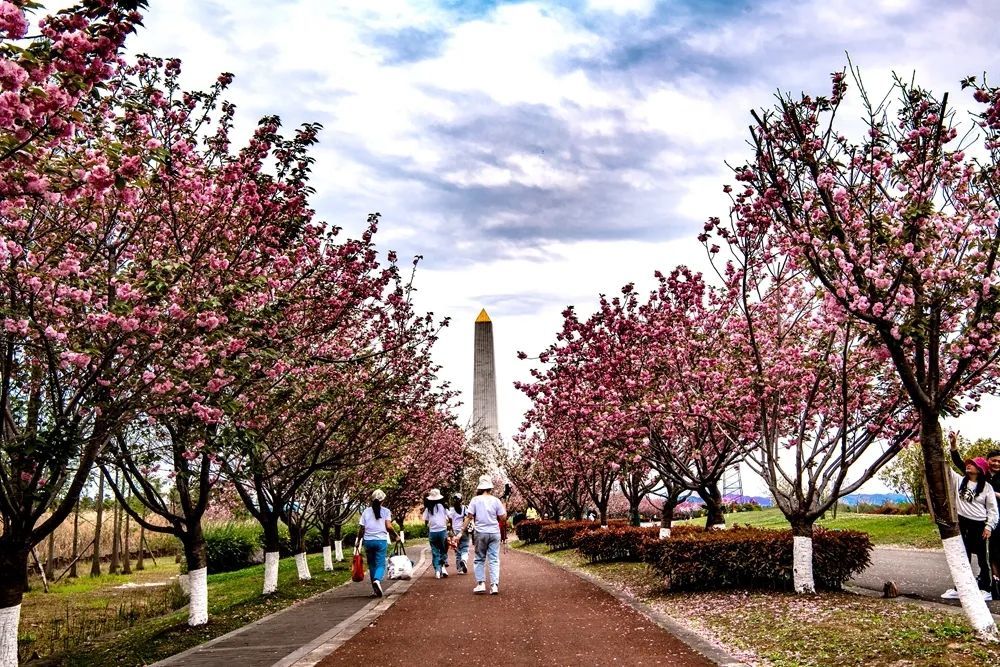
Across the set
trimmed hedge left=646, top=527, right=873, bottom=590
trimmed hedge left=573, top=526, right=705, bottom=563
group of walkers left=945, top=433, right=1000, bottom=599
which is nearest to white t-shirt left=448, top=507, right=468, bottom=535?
trimmed hedge left=573, top=526, right=705, bottom=563

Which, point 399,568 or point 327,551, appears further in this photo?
point 327,551

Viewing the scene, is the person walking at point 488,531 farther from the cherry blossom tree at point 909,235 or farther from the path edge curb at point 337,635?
the cherry blossom tree at point 909,235

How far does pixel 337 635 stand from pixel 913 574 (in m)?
10.5

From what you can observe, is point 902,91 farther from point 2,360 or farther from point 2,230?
point 2,360

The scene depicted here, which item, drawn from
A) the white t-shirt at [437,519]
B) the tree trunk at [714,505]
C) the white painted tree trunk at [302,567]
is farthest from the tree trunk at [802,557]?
the white painted tree trunk at [302,567]

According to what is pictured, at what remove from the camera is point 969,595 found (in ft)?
23.7

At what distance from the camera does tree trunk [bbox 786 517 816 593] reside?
1057cm

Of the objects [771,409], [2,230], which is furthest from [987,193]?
[2,230]

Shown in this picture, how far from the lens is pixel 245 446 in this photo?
990 centimetres

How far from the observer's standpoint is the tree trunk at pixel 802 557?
416 inches

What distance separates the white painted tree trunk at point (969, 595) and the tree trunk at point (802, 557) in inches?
119

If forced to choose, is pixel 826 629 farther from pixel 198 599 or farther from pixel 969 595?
pixel 198 599

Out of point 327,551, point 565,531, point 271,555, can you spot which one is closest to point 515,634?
point 271,555

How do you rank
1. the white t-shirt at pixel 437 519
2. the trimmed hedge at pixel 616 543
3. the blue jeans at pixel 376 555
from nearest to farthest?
the blue jeans at pixel 376 555
the white t-shirt at pixel 437 519
the trimmed hedge at pixel 616 543
